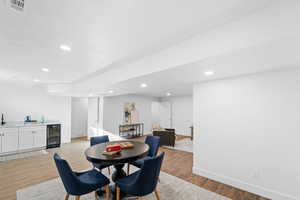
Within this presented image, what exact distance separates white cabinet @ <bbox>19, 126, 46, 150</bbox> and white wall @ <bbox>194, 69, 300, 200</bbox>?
5476 mm

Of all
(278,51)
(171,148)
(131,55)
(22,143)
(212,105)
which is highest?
(131,55)

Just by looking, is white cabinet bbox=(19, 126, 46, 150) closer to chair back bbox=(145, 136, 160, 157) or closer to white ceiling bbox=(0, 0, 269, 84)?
white ceiling bbox=(0, 0, 269, 84)

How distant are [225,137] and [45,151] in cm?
589

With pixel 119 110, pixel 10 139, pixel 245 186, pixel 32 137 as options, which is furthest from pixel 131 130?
pixel 245 186

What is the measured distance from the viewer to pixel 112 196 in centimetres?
232

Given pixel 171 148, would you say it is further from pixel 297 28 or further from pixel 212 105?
pixel 297 28

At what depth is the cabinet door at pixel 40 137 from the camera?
16.0ft

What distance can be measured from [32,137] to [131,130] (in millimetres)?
4249

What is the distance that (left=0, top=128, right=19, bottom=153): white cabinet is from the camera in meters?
4.27

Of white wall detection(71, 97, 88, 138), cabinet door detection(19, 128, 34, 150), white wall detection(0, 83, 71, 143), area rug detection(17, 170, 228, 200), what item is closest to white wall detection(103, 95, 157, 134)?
white wall detection(0, 83, 71, 143)

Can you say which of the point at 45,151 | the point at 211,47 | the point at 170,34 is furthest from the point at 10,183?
the point at 211,47

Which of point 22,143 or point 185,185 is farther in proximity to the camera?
point 22,143

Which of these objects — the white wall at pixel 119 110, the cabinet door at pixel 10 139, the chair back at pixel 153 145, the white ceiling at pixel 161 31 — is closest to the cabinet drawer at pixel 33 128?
the cabinet door at pixel 10 139

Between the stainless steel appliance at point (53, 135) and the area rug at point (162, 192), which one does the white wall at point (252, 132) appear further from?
the stainless steel appliance at point (53, 135)
